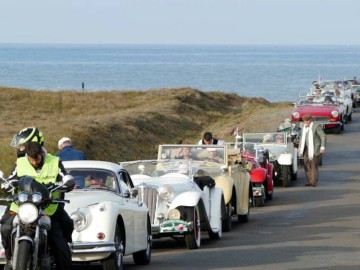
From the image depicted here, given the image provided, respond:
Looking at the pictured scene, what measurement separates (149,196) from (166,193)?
25cm

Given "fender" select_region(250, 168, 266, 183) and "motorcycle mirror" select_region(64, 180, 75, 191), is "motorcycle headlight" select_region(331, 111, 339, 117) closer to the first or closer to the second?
"fender" select_region(250, 168, 266, 183)

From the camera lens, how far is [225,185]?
1945 cm

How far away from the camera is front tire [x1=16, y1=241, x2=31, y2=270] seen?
10328 mm

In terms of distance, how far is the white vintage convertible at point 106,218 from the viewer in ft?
41.8

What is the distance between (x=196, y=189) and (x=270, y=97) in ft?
273

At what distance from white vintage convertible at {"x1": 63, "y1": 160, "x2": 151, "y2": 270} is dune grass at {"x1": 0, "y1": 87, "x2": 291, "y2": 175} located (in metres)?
11.7

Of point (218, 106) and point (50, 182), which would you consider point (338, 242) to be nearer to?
point (50, 182)

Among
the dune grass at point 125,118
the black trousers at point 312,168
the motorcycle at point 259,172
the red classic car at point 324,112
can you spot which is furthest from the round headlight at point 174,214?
the red classic car at point 324,112

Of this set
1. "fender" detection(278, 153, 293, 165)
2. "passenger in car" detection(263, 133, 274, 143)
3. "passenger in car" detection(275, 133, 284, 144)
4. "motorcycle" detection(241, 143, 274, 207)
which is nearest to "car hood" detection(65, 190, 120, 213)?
"motorcycle" detection(241, 143, 274, 207)

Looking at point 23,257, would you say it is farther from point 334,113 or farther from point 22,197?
point 334,113

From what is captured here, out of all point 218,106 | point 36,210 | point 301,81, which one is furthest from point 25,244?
point 301,81

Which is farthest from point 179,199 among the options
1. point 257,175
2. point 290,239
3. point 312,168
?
point 312,168

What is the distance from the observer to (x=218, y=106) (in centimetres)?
6300

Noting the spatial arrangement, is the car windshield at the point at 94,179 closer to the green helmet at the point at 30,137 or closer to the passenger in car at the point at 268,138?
the green helmet at the point at 30,137
